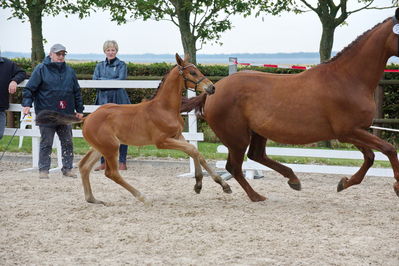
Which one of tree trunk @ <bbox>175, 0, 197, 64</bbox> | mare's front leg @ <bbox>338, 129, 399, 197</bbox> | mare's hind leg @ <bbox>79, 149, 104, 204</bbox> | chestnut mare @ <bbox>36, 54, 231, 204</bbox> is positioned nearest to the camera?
mare's front leg @ <bbox>338, 129, 399, 197</bbox>

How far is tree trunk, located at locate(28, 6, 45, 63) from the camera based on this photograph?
17.6 m

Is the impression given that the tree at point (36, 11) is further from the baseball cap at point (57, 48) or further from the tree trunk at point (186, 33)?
the baseball cap at point (57, 48)

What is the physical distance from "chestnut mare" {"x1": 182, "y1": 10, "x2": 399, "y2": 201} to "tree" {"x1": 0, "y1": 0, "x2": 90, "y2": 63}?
11148mm

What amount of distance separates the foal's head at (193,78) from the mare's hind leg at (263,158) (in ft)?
3.68

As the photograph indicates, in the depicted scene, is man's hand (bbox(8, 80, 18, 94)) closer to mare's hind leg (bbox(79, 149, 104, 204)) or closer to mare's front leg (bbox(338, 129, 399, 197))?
mare's hind leg (bbox(79, 149, 104, 204))

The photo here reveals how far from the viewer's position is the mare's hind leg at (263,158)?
7271mm

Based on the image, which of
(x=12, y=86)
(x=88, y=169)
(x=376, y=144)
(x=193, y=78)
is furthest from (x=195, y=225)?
(x=12, y=86)

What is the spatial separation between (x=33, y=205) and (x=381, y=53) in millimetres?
3860

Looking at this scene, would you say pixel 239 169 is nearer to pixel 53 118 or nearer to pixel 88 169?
pixel 88 169

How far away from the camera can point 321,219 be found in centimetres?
608

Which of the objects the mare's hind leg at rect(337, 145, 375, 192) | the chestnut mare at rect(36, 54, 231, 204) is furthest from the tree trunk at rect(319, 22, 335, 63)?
the chestnut mare at rect(36, 54, 231, 204)

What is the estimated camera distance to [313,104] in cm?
657

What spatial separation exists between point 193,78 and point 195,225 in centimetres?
155

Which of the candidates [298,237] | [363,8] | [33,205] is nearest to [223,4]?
[363,8]
